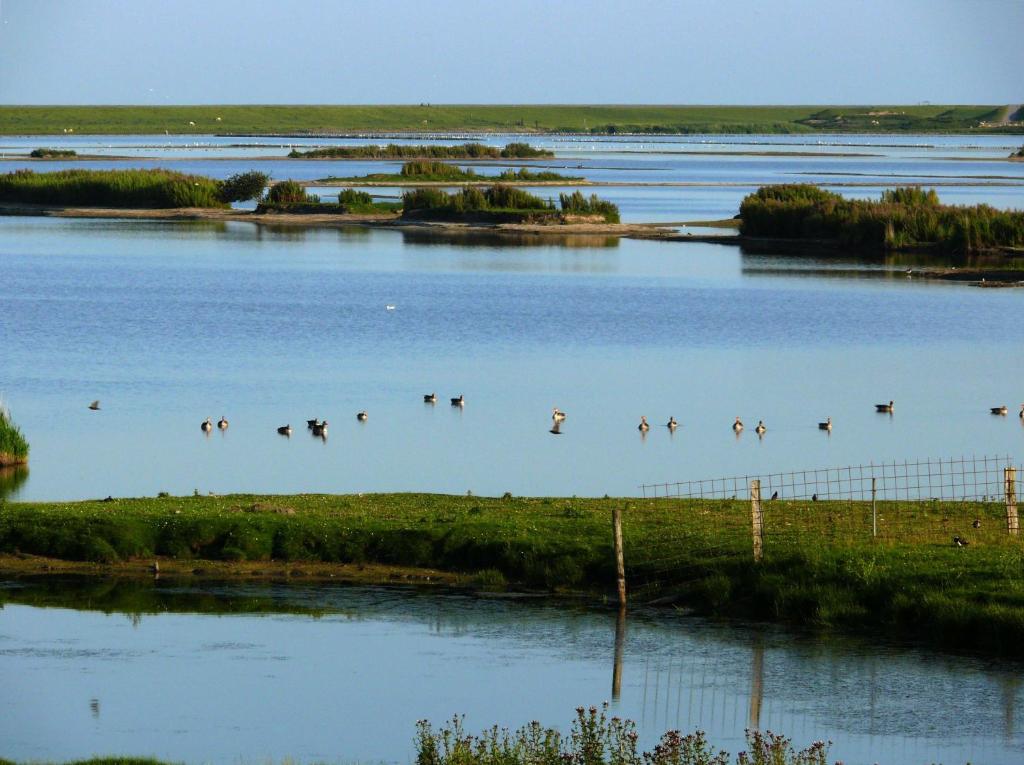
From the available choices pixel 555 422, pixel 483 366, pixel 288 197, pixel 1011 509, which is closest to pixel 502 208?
pixel 288 197

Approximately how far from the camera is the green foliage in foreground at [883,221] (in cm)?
8700

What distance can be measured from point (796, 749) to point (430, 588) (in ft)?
26.0

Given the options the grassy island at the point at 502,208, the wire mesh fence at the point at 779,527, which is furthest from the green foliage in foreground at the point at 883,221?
the wire mesh fence at the point at 779,527

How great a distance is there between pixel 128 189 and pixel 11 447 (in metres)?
92.3

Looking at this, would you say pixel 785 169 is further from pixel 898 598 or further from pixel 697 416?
pixel 898 598

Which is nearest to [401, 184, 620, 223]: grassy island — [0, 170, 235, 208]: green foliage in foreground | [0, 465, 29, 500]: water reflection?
[0, 170, 235, 208]: green foliage in foreground

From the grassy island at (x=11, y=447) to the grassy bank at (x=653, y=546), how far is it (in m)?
6.86

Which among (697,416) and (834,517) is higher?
(697,416)

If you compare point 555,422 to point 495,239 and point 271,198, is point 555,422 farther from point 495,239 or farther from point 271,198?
point 271,198

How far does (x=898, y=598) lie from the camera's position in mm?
21781

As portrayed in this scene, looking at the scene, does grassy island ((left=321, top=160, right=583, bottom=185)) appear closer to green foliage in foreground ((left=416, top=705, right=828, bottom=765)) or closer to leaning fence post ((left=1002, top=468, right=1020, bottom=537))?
leaning fence post ((left=1002, top=468, right=1020, bottom=537))

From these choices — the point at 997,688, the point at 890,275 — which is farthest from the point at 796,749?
the point at 890,275

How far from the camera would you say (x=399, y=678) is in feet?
67.0

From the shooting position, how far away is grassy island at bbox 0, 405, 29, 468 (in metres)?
33.6
